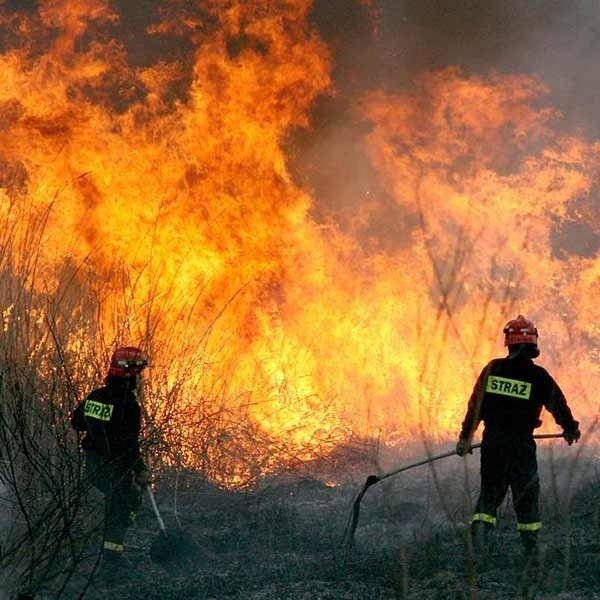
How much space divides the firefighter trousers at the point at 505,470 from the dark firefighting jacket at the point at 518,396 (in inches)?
3.0

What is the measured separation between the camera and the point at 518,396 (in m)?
7.05

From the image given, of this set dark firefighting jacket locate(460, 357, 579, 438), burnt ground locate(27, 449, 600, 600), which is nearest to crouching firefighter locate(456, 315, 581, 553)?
dark firefighting jacket locate(460, 357, 579, 438)

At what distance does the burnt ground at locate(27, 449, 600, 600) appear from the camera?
6.61 metres

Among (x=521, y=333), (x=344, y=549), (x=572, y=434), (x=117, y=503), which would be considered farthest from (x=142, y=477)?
(x=572, y=434)

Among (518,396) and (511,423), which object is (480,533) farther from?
(518,396)

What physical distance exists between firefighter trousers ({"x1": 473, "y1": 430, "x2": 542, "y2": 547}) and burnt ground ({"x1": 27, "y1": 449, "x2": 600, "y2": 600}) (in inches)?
9.3

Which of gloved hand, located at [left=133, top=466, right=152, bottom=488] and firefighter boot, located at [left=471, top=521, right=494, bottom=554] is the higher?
gloved hand, located at [left=133, top=466, right=152, bottom=488]

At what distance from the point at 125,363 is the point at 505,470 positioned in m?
3.16

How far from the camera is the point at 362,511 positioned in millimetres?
9477

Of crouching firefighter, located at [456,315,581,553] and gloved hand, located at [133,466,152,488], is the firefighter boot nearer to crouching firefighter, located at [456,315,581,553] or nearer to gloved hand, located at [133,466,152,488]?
crouching firefighter, located at [456,315,581,553]

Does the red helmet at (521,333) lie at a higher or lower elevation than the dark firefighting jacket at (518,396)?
higher

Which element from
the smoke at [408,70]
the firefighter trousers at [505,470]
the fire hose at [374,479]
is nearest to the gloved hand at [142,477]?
the fire hose at [374,479]

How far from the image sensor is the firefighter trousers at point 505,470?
7020 millimetres

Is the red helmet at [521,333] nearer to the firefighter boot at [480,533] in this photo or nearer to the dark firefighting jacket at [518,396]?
the dark firefighting jacket at [518,396]
